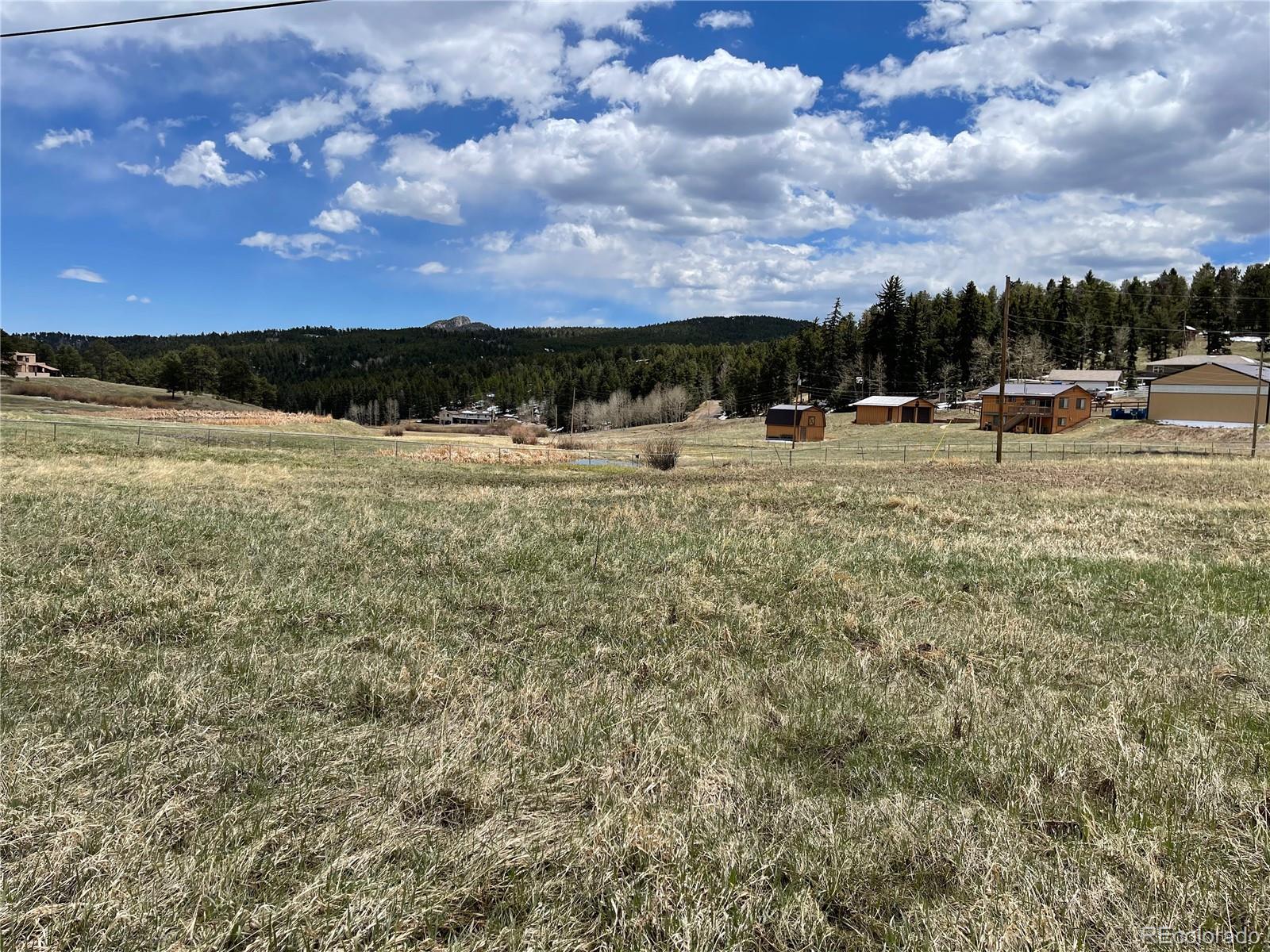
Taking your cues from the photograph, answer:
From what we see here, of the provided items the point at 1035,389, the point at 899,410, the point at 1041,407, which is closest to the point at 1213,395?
the point at 1041,407

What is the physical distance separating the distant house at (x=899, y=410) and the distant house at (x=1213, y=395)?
2303 cm

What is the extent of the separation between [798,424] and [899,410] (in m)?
17.2

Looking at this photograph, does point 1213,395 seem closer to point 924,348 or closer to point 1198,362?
point 1198,362

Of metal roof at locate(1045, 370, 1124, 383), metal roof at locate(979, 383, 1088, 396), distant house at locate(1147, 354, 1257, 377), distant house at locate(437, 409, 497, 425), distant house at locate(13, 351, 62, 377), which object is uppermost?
distant house at locate(13, 351, 62, 377)

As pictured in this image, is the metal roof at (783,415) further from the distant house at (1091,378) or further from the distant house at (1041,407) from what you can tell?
the distant house at (1091,378)

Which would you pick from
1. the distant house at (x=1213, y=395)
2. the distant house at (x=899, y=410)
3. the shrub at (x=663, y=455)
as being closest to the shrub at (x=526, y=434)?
the shrub at (x=663, y=455)

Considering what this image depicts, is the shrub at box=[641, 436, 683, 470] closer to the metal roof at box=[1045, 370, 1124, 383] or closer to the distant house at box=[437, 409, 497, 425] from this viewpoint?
the metal roof at box=[1045, 370, 1124, 383]

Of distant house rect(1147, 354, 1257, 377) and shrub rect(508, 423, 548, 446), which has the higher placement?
distant house rect(1147, 354, 1257, 377)

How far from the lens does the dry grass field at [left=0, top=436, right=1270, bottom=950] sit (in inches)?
136

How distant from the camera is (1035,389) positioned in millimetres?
76438

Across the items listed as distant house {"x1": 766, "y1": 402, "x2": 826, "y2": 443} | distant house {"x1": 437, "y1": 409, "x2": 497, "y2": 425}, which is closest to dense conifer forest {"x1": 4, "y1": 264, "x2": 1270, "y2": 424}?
distant house {"x1": 437, "y1": 409, "x2": 497, "y2": 425}

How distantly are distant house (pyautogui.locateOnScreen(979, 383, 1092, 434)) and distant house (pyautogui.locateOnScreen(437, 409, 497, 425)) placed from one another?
106 meters

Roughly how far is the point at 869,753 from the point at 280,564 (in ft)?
28.6

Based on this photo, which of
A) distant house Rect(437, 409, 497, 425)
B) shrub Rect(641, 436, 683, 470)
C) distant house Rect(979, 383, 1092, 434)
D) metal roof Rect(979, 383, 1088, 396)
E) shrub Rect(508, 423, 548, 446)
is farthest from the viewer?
distant house Rect(437, 409, 497, 425)
